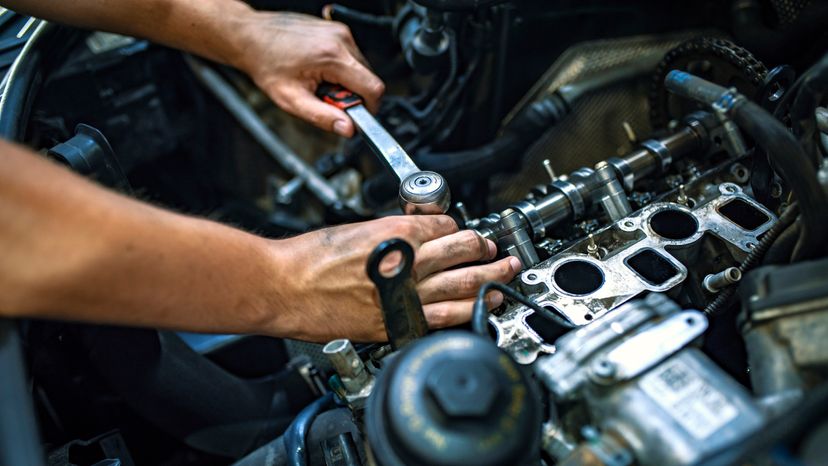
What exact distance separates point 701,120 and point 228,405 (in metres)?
1.27

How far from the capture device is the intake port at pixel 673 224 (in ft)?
3.94

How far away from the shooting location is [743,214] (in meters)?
1.22

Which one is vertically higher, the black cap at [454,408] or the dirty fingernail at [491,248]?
the black cap at [454,408]

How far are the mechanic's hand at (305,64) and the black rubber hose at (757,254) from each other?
89 cm

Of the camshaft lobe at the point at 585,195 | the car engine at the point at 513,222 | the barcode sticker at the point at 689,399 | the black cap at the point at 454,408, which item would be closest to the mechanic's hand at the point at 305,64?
the car engine at the point at 513,222

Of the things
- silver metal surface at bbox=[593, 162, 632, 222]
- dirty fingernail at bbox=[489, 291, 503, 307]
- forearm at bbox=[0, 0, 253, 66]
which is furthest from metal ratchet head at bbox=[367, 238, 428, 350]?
forearm at bbox=[0, 0, 253, 66]

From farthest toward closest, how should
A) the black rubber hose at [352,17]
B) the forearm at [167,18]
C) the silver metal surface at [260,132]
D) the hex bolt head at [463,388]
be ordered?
the silver metal surface at [260,132], the black rubber hose at [352,17], the forearm at [167,18], the hex bolt head at [463,388]

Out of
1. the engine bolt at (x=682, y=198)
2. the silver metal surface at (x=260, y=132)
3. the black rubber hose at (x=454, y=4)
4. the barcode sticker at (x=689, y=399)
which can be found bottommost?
the silver metal surface at (x=260, y=132)

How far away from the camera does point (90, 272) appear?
777mm

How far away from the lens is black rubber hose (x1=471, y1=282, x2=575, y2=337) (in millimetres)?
921

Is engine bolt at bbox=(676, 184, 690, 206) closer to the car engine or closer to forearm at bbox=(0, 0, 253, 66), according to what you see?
the car engine

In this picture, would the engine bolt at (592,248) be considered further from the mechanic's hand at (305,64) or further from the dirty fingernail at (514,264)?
the mechanic's hand at (305,64)

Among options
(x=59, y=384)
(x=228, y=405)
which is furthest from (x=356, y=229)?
(x=59, y=384)

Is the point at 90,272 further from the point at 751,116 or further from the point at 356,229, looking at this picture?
the point at 751,116
